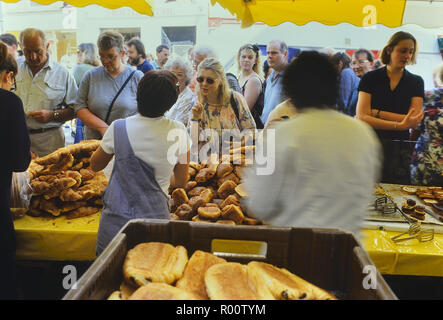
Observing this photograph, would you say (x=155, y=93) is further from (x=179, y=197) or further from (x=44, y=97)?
(x=44, y=97)

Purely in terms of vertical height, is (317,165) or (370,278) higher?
(317,165)

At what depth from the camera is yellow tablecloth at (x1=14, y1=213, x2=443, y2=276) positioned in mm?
2301

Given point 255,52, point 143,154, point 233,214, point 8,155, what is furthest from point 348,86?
point 8,155

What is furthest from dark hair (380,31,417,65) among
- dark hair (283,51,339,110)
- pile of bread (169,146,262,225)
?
dark hair (283,51,339,110)

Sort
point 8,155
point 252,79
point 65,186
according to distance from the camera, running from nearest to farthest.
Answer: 1. point 8,155
2. point 65,186
3. point 252,79

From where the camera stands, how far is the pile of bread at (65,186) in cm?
259

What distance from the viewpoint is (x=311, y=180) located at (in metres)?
1.62

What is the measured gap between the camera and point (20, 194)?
2541 mm

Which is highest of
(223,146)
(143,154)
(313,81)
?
(313,81)

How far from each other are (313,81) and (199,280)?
1081mm

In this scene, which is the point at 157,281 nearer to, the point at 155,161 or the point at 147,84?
the point at 155,161

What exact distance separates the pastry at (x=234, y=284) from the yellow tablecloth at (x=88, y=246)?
1.44m

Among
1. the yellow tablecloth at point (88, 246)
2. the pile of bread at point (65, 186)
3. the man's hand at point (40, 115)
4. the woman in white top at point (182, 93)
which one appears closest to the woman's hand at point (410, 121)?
the yellow tablecloth at point (88, 246)

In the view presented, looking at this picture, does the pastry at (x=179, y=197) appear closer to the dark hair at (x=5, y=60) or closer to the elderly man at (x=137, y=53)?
the dark hair at (x=5, y=60)
